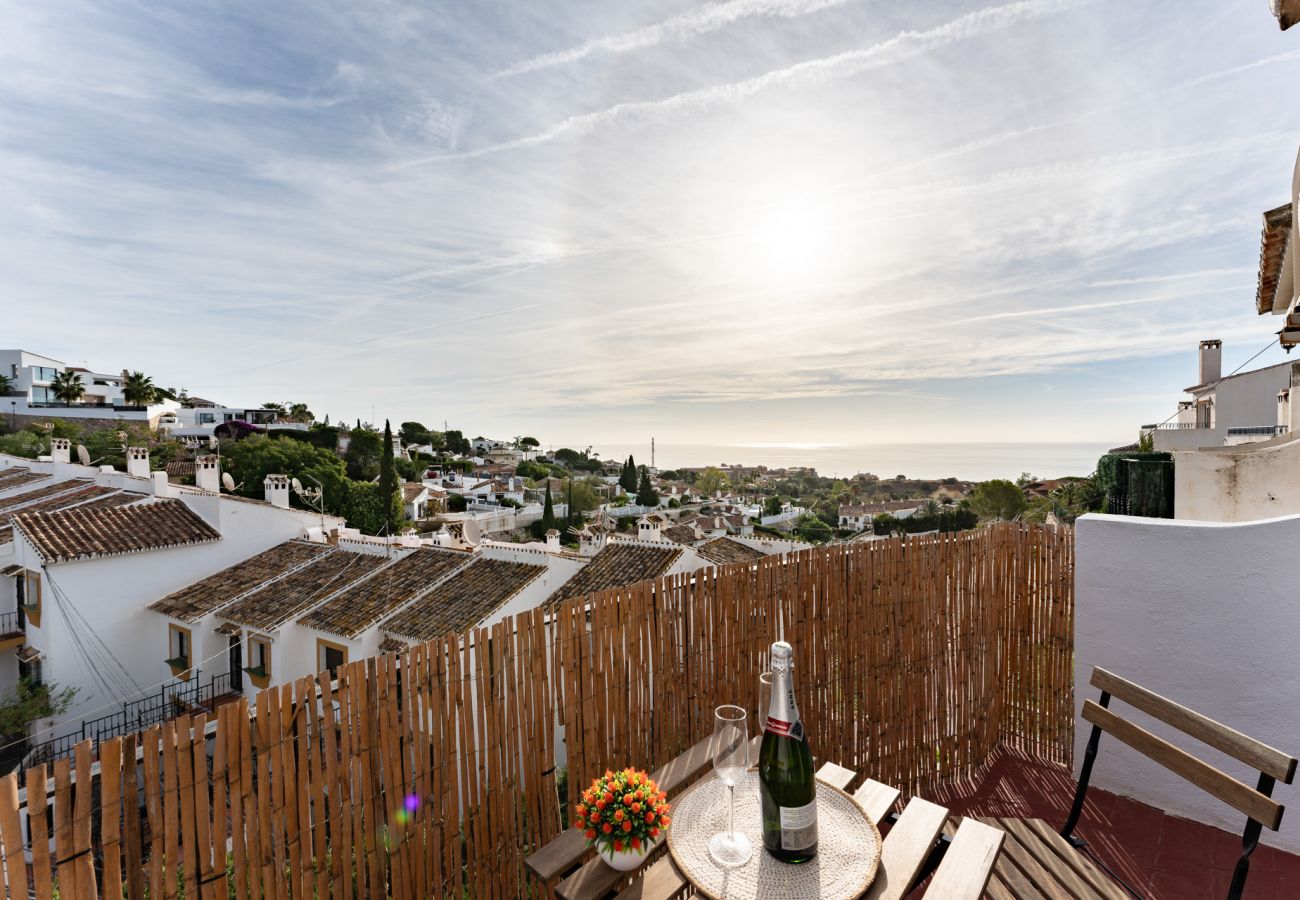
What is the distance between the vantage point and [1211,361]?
16203mm

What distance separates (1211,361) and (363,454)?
53660 millimetres

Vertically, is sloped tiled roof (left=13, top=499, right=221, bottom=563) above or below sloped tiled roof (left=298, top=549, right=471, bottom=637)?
above

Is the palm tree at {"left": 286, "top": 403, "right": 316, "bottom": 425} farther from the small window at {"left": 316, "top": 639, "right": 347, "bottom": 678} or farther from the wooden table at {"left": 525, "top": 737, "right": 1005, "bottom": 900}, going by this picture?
the wooden table at {"left": 525, "top": 737, "right": 1005, "bottom": 900}

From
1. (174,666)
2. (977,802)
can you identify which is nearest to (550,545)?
(174,666)

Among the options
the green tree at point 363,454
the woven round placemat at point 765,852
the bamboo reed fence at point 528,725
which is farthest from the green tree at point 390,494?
the woven round placemat at point 765,852

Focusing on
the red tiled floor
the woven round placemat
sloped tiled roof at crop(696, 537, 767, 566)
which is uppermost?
the woven round placemat

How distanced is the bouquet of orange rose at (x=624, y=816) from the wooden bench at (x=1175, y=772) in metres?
1.19

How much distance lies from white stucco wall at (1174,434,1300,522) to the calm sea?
1.93 metres

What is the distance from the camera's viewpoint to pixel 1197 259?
7.48m

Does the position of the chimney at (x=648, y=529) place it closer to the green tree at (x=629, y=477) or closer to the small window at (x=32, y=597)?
the small window at (x=32, y=597)

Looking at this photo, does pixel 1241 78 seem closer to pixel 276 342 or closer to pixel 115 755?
pixel 115 755

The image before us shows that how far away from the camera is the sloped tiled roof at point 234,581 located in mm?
13758

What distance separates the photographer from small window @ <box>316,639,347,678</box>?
39.4 feet

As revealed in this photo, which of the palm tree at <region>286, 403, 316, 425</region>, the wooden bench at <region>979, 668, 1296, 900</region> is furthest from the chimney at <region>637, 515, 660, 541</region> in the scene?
the palm tree at <region>286, 403, 316, 425</region>
